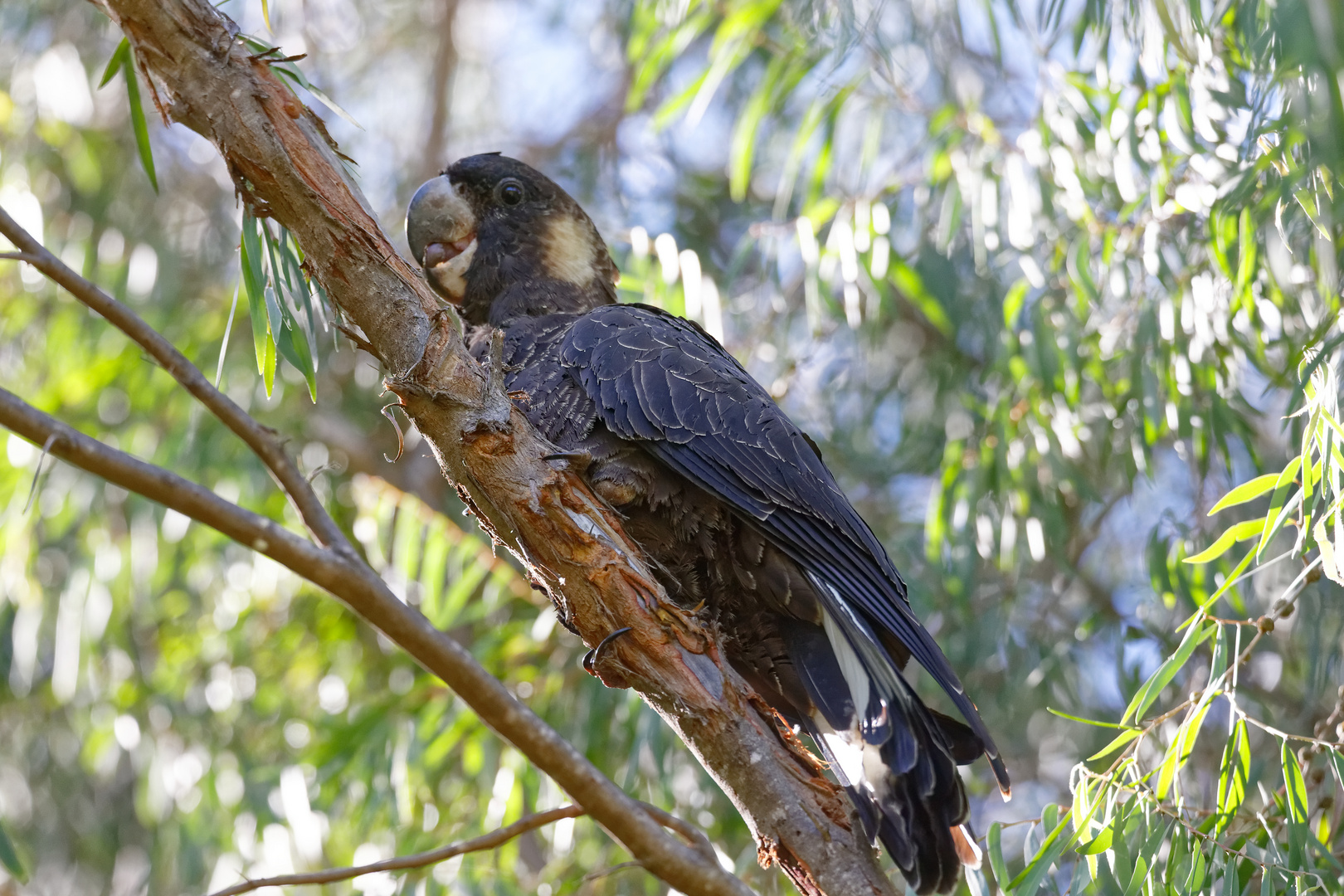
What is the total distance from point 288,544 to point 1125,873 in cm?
167

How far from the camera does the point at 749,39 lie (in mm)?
4191

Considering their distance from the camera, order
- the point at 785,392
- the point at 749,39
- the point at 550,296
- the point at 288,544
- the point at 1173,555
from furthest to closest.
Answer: the point at 749,39 → the point at 785,392 → the point at 1173,555 → the point at 550,296 → the point at 288,544

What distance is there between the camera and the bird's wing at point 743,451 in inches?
93.1

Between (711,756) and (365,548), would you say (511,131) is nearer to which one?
(365,548)

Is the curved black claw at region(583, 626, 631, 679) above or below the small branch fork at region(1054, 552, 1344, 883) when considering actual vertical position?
above

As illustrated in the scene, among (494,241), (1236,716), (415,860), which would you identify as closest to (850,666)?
(1236,716)

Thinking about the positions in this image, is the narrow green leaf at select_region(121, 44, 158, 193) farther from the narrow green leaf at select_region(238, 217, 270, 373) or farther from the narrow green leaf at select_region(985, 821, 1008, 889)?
the narrow green leaf at select_region(985, 821, 1008, 889)

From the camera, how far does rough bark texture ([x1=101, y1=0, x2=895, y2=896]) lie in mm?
2072

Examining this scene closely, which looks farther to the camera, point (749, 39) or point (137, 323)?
point (749, 39)

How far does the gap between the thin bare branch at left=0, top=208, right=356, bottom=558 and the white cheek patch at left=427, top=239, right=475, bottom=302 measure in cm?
81

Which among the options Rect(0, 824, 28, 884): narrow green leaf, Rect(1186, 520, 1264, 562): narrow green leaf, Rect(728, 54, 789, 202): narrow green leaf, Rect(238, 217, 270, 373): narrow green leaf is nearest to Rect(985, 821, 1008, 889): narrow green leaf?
Rect(1186, 520, 1264, 562): narrow green leaf

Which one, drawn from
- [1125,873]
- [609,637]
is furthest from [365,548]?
[1125,873]

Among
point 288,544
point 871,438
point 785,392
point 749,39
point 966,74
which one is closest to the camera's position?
point 288,544

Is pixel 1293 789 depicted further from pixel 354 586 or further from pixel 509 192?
pixel 509 192
